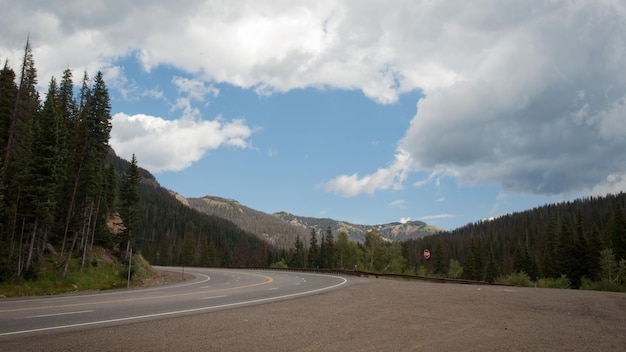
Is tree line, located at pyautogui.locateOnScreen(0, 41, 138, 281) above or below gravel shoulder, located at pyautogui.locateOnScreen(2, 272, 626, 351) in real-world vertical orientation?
above

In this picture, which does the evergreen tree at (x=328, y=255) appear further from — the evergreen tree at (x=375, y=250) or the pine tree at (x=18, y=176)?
the pine tree at (x=18, y=176)

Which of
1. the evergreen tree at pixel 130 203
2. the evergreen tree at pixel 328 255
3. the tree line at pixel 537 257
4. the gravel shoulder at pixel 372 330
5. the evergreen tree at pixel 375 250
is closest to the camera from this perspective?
the gravel shoulder at pixel 372 330

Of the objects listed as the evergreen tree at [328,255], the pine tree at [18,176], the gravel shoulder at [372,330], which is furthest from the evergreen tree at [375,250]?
the gravel shoulder at [372,330]

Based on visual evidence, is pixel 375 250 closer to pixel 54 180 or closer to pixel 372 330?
pixel 54 180

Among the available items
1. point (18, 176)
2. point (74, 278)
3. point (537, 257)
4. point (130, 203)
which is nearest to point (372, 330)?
point (18, 176)

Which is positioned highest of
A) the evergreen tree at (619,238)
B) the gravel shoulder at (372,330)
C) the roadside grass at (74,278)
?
Answer: the evergreen tree at (619,238)

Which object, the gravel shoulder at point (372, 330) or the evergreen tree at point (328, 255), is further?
the evergreen tree at point (328, 255)

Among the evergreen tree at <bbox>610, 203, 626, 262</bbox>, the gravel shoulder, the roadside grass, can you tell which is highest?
the evergreen tree at <bbox>610, 203, 626, 262</bbox>

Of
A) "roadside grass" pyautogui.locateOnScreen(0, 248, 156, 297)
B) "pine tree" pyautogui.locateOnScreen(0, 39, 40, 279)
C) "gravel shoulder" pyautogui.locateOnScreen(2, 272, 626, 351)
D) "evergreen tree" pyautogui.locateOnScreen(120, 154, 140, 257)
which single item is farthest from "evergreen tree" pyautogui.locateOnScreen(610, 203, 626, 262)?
"pine tree" pyautogui.locateOnScreen(0, 39, 40, 279)

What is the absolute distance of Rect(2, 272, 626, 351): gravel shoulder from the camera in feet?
27.4

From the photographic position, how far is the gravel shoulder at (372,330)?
27.4ft

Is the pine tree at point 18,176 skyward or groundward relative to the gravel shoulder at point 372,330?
skyward

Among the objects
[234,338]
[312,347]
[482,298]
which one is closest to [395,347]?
[312,347]

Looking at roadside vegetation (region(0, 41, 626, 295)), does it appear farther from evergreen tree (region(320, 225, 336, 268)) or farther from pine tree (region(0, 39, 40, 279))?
evergreen tree (region(320, 225, 336, 268))
